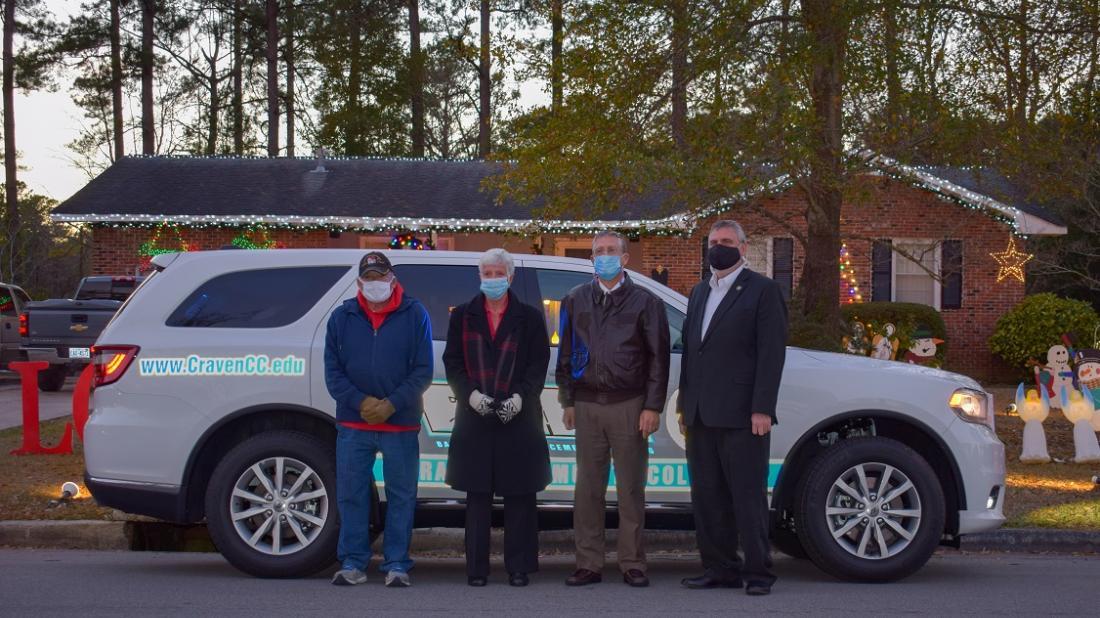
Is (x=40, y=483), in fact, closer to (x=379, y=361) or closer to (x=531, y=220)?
(x=379, y=361)

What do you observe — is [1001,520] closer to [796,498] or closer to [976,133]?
[796,498]

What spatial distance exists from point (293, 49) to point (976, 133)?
30379 millimetres

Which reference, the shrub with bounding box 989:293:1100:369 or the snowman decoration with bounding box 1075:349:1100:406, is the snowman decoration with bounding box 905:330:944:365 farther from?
the snowman decoration with bounding box 1075:349:1100:406

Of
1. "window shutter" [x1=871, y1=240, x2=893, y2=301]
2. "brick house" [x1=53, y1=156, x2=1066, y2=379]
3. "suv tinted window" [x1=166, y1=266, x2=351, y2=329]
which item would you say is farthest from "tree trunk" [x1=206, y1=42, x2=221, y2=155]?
"suv tinted window" [x1=166, y1=266, x2=351, y2=329]

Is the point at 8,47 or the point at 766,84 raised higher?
the point at 8,47

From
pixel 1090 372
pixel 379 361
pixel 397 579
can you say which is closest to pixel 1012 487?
pixel 1090 372

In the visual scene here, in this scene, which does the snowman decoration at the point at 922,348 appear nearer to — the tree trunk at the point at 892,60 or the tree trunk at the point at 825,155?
the tree trunk at the point at 825,155

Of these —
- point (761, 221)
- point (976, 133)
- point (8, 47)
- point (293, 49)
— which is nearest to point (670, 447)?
point (976, 133)

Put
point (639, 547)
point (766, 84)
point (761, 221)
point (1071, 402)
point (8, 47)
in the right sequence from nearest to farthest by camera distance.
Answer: point (639, 547) → point (1071, 402) → point (766, 84) → point (761, 221) → point (8, 47)

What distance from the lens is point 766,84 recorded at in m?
13.5

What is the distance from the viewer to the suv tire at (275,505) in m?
7.23

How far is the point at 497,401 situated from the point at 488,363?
21 cm

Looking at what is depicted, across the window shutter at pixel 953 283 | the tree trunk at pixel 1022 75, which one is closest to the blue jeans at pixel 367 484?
the tree trunk at pixel 1022 75

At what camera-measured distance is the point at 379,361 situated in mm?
6992
